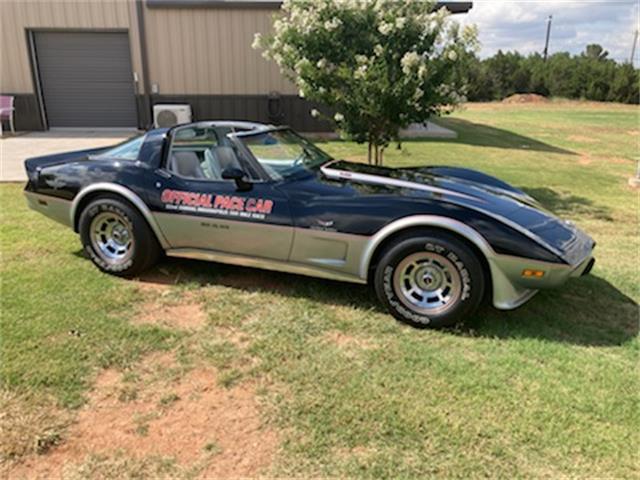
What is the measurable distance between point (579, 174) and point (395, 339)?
879 cm

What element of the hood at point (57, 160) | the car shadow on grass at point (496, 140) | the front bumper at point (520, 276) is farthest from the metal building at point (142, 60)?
the front bumper at point (520, 276)

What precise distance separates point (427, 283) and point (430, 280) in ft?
0.12

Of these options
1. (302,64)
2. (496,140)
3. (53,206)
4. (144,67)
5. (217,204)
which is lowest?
(496,140)

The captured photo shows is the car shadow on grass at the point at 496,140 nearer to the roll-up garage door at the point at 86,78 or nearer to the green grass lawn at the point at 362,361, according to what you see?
the roll-up garage door at the point at 86,78

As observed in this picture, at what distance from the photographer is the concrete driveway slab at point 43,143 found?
9.71 m

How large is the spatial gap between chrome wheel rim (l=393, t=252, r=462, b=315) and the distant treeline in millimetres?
38495

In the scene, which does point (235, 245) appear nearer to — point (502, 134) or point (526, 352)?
point (526, 352)

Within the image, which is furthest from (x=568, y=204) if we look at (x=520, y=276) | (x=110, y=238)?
(x=110, y=238)

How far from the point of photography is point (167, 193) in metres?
4.22

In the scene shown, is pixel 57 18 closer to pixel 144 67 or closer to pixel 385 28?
pixel 144 67

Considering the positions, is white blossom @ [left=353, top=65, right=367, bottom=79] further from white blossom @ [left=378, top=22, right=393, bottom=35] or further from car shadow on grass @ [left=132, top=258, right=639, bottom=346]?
car shadow on grass @ [left=132, top=258, right=639, bottom=346]

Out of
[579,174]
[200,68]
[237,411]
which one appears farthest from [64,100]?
[237,411]

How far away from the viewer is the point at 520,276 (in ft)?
11.1

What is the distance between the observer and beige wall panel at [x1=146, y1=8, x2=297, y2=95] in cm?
1344
